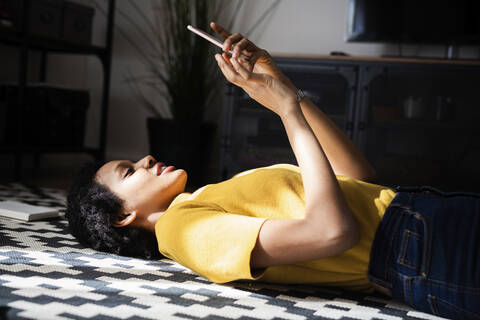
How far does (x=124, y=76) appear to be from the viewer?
3.79 meters

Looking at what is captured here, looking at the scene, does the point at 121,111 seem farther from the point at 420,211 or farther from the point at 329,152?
the point at 420,211

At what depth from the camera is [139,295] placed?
1.12m

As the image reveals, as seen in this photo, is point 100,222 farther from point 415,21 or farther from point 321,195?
point 415,21

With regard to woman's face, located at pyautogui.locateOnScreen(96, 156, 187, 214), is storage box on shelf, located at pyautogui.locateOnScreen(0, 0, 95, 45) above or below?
above

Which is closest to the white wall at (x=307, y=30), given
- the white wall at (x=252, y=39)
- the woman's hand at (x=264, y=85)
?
the white wall at (x=252, y=39)

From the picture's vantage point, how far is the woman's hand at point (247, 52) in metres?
1.22

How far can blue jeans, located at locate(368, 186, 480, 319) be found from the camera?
0.97m

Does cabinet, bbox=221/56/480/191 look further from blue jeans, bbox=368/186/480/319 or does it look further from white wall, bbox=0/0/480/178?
blue jeans, bbox=368/186/480/319

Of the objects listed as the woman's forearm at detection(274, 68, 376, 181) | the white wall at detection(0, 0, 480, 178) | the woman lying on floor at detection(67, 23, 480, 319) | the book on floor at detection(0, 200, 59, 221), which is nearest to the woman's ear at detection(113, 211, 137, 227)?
the woman lying on floor at detection(67, 23, 480, 319)

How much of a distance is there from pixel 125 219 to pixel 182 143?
186 cm

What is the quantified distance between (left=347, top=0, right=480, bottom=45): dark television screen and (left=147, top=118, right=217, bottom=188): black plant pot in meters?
0.97

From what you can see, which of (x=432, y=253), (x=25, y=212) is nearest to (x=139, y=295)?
(x=432, y=253)

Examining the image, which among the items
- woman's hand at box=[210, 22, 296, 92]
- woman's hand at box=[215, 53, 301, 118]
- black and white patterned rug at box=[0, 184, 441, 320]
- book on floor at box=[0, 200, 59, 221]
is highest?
woman's hand at box=[210, 22, 296, 92]

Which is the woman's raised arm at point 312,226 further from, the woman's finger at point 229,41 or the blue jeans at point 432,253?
the woman's finger at point 229,41
